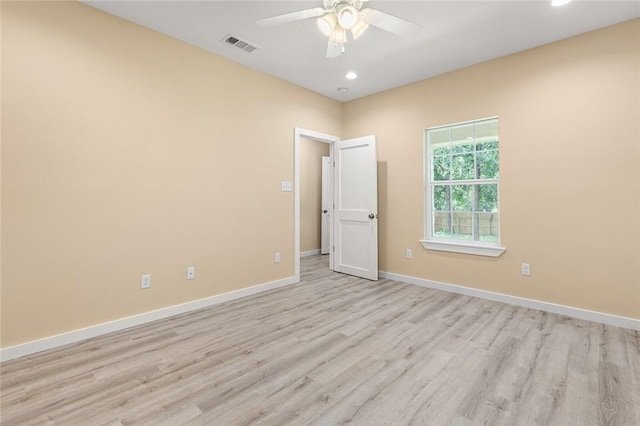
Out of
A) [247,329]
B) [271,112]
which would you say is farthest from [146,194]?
[271,112]

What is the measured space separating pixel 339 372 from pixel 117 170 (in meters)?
2.54

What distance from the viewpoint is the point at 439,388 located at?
1.86 meters

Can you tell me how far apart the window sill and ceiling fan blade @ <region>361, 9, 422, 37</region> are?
2583 millimetres

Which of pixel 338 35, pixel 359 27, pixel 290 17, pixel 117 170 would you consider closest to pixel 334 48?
pixel 338 35

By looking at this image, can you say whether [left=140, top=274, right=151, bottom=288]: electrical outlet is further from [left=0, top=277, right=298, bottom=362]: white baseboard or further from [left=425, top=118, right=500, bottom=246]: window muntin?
[left=425, top=118, right=500, bottom=246]: window muntin

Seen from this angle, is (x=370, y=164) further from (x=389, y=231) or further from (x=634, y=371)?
(x=634, y=371)

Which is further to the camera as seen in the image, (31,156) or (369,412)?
(31,156)

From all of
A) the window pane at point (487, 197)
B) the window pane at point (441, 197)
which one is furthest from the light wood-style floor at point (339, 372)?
the window pane at point (441, 197)

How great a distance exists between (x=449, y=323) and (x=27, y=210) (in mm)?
3673

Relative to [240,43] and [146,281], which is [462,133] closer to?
[240,43]

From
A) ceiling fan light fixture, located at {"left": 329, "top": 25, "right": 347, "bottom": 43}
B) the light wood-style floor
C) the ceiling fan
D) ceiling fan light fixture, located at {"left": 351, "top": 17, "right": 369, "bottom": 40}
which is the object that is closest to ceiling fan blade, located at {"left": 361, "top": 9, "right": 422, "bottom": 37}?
the ceiling fan

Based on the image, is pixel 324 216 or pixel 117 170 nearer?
pixel 117 170

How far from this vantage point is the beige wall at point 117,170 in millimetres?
2240

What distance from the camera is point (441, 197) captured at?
4.07 metres
